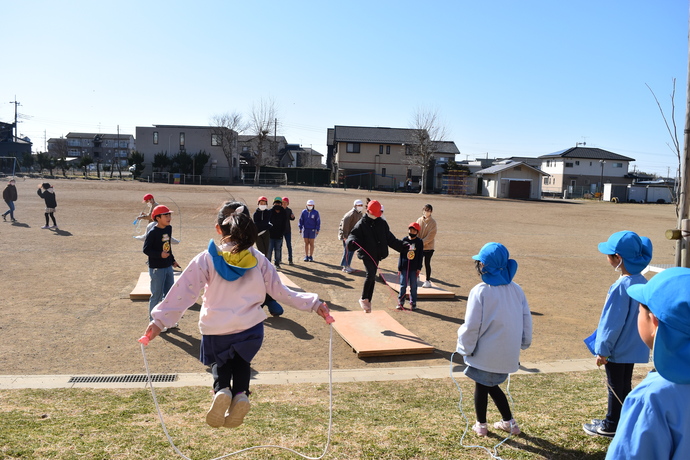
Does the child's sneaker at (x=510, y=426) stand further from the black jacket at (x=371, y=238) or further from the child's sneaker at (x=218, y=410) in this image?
the black jacket at (x=371, y=238)

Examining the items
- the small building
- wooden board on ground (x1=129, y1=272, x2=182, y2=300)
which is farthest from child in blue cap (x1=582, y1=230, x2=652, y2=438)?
the small building

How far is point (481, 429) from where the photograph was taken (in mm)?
4262

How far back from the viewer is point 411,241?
32.5 feet

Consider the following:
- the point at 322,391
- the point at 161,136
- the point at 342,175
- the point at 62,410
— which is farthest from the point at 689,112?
the point at 161,136

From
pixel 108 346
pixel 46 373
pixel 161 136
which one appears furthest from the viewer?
pixel 161 136

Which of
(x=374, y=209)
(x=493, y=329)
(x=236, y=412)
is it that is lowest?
(x=236, y=412)

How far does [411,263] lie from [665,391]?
806cm

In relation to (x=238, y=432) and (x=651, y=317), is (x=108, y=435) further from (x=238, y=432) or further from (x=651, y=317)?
(x=651, y=317)

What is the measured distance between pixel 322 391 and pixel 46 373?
11.9 ft

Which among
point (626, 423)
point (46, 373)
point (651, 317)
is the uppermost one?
point (651, 317)

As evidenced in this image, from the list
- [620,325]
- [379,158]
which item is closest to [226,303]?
[620,325]

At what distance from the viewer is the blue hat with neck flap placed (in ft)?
13.6

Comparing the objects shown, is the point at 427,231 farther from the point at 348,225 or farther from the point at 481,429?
the point at 481,429

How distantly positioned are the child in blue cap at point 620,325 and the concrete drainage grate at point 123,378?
15.5 ft
